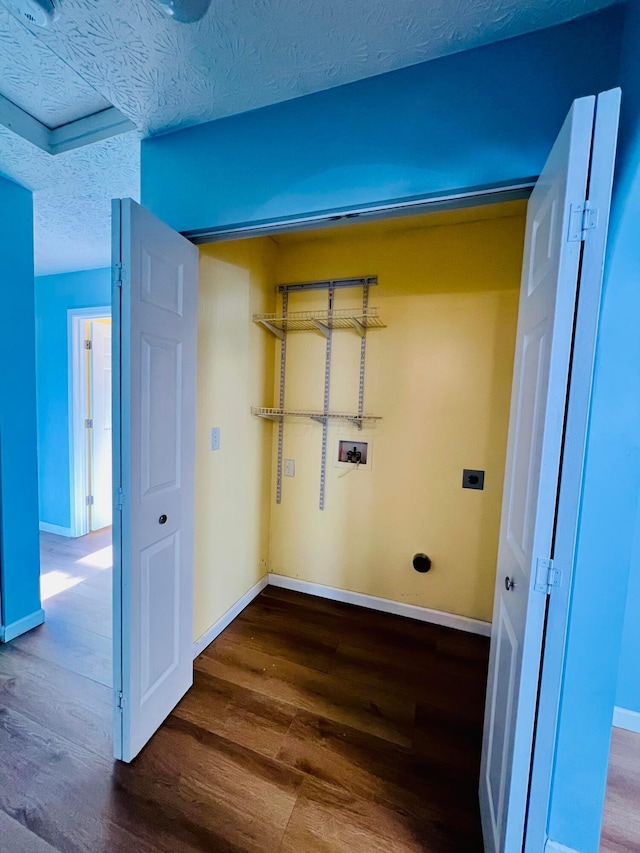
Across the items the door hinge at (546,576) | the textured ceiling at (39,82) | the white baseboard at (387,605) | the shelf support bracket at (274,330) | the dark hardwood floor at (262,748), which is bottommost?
the dark hardwood floor at (262,748)

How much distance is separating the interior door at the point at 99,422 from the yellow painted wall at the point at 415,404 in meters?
2.14

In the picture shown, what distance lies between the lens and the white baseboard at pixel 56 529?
10.9 feet

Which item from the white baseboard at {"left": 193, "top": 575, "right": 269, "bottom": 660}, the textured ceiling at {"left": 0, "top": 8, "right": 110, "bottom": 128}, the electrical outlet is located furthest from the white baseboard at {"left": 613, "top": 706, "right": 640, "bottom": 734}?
the textured ceiling at {"left": 0, "top": 8, "right": 110, "bottom": 128}

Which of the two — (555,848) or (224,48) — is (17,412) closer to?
(224,48)

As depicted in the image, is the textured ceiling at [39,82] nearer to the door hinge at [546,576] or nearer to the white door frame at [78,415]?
the white door frame at [78,415]

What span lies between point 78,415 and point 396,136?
3496mm

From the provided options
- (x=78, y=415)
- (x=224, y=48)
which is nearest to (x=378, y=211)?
(x=224, y=48)

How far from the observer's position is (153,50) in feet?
3.38

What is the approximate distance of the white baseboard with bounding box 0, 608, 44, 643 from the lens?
1.90m

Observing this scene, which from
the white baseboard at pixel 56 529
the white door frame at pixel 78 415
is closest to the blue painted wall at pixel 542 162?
the white door frame at pixel 78 415

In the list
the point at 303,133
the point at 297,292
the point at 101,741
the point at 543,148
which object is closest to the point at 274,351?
the point at 297,292

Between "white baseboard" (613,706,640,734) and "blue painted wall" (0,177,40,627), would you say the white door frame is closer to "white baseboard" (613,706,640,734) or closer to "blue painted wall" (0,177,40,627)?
"blue painted wall" (0,177,40,627)

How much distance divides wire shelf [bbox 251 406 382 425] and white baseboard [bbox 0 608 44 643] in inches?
72.7

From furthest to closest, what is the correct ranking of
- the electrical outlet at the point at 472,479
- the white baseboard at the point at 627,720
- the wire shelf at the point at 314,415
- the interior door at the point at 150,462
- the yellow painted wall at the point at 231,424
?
1. the wire shelf at the point at 314,415
2. the electrical outlet at the point at 472,479
3. the yellow painted wall at the point at 231,424
4. the white baseboard at the point at 627,720
5. the interior door at the point at 150,462
